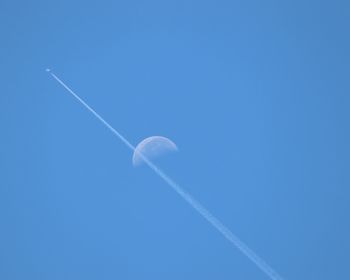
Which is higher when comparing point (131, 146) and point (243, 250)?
point (131, 146)

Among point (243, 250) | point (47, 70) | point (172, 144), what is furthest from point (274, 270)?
point (47, 70)

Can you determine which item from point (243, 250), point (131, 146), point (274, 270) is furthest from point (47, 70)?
point (274, 270)

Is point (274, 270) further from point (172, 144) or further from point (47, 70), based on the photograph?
point (47, 70)

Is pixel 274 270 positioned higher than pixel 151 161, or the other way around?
pixel 151 161

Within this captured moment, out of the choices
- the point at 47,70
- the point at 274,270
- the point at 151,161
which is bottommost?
the point at 274,270

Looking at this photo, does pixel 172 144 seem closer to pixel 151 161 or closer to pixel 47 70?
pixel 151 161
